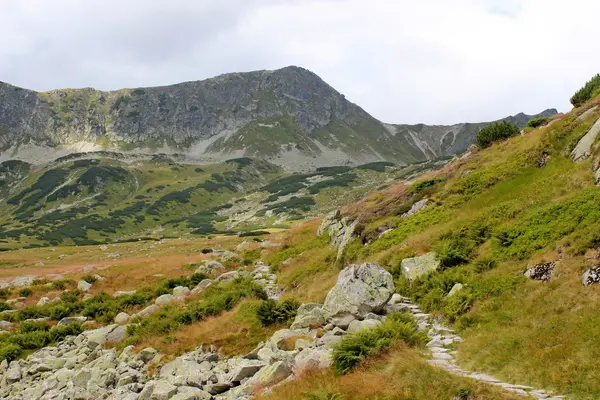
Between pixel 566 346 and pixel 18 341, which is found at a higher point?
pixel 566 346

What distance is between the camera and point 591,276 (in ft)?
43.0

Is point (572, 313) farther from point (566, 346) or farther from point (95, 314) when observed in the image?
point (95, 314)

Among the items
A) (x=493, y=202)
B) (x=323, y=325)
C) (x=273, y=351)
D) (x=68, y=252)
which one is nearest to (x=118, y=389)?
(x=273, y=351)

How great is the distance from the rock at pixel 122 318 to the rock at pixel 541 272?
86.9 feet

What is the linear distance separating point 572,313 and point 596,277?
77.0 inches

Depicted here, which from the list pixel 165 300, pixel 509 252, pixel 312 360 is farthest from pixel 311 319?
pixel 165 300

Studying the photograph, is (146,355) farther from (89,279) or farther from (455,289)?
(89,279)

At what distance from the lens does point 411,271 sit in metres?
20.8

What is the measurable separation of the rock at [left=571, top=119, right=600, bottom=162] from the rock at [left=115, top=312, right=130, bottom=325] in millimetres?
32183

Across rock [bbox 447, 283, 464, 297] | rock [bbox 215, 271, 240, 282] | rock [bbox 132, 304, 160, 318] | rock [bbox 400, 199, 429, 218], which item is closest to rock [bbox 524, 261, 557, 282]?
rock [bbox 447, 283, 464, 297]

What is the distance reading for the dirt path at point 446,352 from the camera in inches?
373

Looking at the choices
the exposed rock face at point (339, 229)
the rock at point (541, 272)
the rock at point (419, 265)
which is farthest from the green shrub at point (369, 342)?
the exposed rock face at point (339, 229)

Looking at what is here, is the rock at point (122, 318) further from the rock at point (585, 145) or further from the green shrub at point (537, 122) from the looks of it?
the green shrub at point (537, 122)

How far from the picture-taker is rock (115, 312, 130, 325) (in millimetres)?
29200
